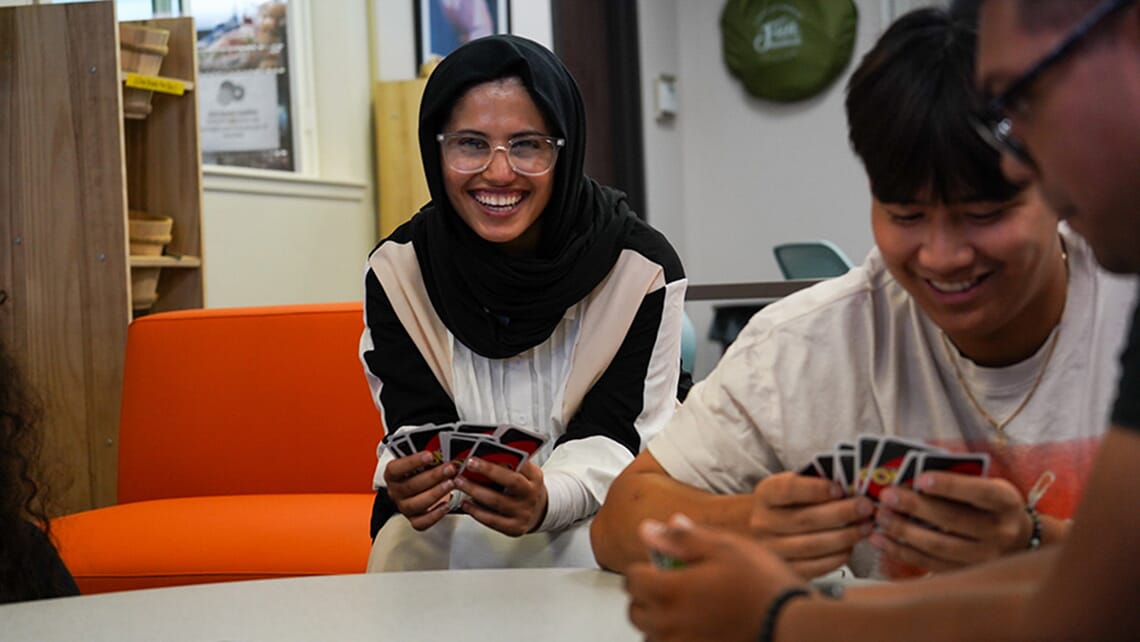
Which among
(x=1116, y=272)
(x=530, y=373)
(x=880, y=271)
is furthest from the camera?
(x=530, y=373)

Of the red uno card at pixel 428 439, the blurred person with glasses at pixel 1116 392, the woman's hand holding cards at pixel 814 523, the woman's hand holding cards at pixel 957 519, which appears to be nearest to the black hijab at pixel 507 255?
the red uno card at pixel 428 439

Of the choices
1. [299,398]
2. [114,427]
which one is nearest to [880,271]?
[299,398]

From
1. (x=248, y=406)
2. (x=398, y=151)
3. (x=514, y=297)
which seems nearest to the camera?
(x=514, y=297)

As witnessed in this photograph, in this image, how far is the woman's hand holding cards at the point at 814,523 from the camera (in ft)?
3.99

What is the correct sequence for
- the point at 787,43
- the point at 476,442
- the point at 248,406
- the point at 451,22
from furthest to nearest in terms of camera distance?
the point at 787,43
the point at 451,22
the point at 248,406
the point at 476,442

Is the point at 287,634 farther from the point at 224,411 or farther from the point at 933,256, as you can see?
the point at 224,411

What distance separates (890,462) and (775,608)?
0.42m

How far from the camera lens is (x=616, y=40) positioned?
25.8 feet

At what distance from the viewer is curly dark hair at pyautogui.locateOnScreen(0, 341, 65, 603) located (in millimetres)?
1682

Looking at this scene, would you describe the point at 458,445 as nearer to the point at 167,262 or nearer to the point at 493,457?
the point at 493,457

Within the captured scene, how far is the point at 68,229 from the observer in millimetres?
3932

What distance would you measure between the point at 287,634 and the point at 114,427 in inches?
117

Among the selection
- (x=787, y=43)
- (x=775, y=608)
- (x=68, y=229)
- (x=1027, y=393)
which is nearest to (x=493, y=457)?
(x=1027, y=393)

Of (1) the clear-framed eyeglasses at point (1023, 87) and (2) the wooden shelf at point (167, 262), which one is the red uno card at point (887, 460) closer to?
(1) the clear-framed eyeglasses at point (1023, 87)
